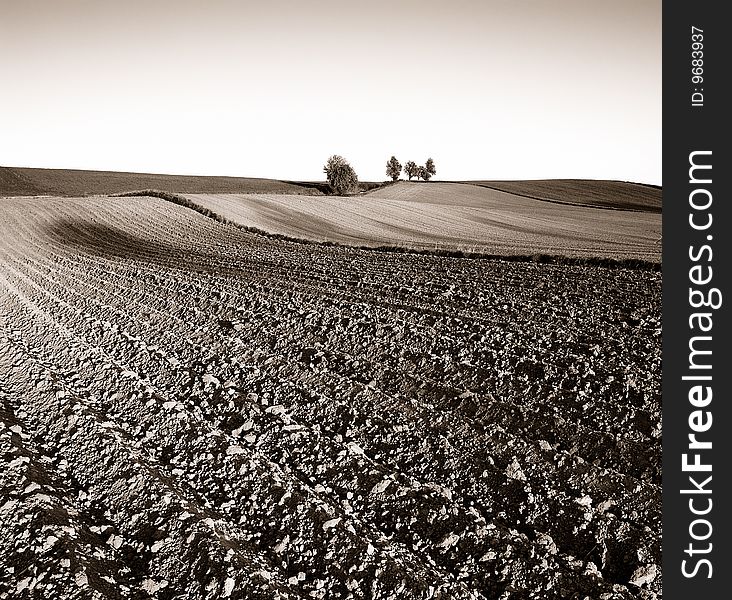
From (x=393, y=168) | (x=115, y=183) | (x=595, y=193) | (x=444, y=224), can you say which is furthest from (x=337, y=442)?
(x=393, y=168)

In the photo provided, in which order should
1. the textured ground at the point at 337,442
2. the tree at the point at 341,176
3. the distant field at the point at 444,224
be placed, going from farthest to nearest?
1. the tree at the point at 341,176
2. the distant field at the point at 444,224
3. the textured ground at the point at 337,442

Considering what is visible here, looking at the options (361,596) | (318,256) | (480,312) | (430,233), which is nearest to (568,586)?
(361,596)

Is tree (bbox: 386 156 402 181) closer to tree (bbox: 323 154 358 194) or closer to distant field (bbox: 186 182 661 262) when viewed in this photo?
tree (bbox: 323 154 358 194)

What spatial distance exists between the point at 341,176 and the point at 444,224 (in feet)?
114

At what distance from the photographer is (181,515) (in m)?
4.21

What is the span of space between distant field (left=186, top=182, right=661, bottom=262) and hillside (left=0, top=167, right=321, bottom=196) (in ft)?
93.5

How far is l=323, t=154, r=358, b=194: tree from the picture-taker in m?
62.5

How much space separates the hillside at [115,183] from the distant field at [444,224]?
28.5 m

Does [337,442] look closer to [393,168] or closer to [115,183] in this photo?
[115,183]

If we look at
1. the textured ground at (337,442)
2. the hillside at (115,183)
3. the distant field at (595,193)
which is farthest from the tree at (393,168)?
the textured ground at (337,442)

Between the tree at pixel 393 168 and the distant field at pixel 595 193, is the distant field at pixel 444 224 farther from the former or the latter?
Result: the tree at pixel 393 168

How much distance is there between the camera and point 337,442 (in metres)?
5.25

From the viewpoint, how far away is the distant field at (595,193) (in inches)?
1986

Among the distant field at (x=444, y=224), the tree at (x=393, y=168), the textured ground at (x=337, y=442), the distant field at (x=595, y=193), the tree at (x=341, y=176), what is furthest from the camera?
the tree at (x=393, y=168)
